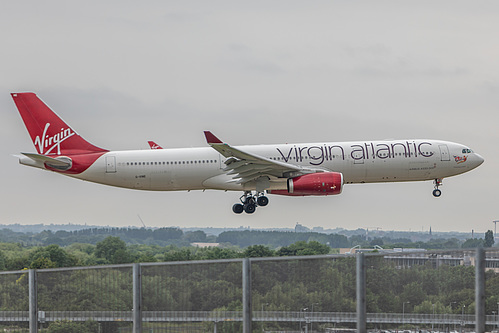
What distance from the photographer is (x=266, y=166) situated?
53625 millimetres

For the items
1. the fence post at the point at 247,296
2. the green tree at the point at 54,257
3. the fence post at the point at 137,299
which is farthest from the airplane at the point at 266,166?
the green tree at the point at 54,257

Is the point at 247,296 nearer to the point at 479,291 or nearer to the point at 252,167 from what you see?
the point at 479,291

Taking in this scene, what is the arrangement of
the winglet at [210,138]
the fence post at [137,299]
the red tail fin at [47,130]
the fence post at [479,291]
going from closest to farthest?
the fence post at [479,291]
the fence post at [137,299]
the winglet at [210,138]
the red tail fin at [47,130]

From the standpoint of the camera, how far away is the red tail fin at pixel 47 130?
59.0 meters

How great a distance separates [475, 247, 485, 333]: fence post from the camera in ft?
38.9

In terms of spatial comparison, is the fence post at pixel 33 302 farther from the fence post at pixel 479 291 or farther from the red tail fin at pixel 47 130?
the red tail fin at pixel 47 130

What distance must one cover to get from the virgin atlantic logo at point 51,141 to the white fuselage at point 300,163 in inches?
162

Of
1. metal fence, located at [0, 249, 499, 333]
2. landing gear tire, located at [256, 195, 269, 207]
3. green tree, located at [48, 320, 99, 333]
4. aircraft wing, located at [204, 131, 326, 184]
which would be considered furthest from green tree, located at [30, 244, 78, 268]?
metal fence, located at [0, 249, 499, 333]

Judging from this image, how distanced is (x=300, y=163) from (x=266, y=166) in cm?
249

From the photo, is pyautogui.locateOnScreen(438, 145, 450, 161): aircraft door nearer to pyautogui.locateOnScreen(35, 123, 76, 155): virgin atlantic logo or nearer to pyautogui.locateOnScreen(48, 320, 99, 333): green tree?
pyautogui.locateOnScreen(35, 123, 76, 155): virgin atlantic logo

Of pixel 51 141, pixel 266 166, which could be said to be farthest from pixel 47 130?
pixel 266 166

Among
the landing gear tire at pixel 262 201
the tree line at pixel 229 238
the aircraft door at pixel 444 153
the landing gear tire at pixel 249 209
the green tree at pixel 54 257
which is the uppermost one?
the aircraft door at pixel 444 153

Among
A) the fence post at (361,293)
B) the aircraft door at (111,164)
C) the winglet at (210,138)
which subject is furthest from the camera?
the aircraft door at (111,164)

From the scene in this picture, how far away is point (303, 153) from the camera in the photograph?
2143 inches
